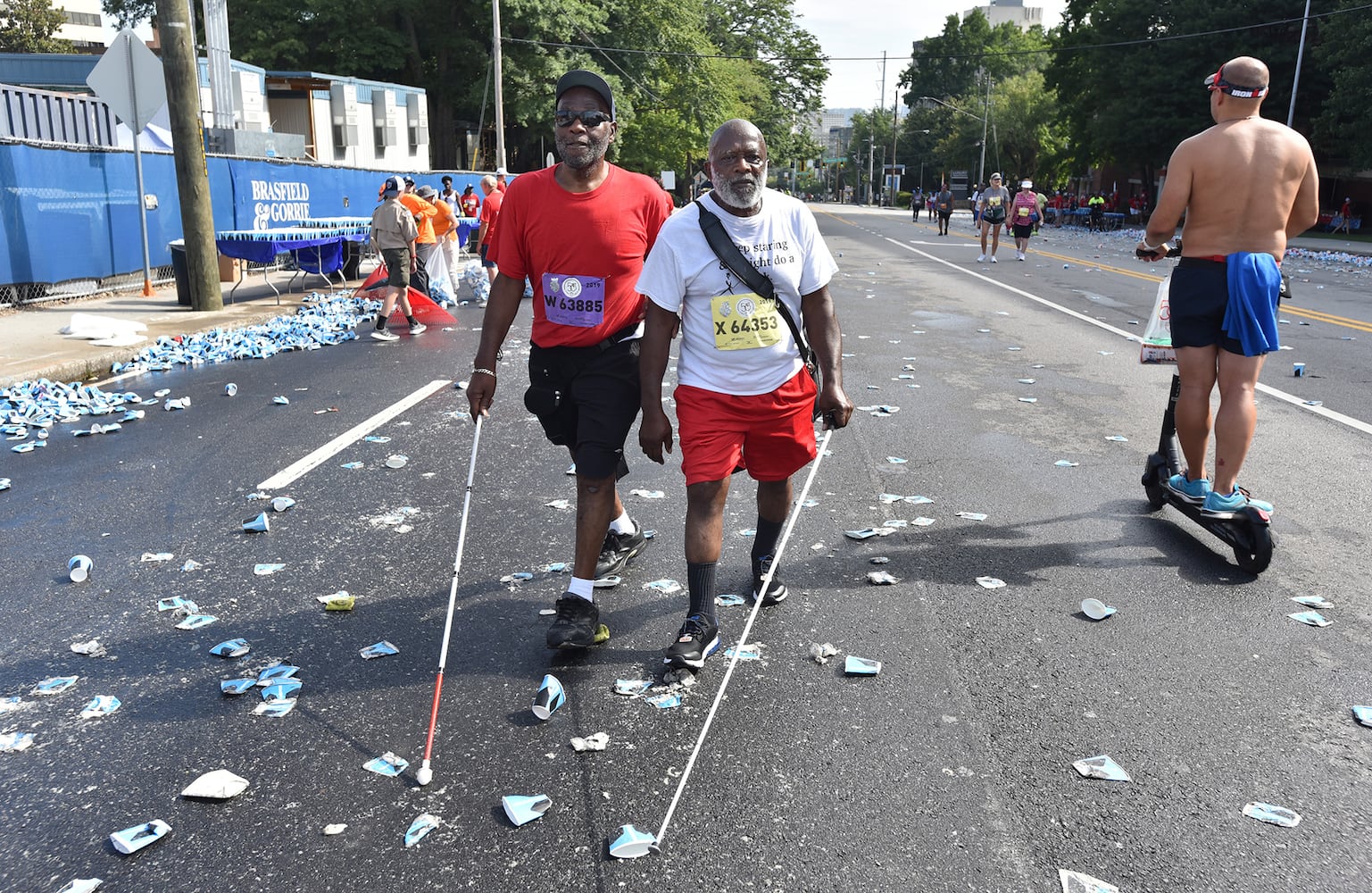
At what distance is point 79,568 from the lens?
4.77 metres

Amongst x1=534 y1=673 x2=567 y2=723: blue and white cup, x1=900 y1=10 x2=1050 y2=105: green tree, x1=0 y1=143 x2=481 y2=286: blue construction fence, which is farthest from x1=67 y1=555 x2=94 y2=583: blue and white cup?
x1=900 y1=10 x2=1050 y2=105: green tree

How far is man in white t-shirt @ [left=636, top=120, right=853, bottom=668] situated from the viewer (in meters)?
3.73

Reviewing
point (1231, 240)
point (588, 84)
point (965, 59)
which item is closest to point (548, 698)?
point (588, 84)

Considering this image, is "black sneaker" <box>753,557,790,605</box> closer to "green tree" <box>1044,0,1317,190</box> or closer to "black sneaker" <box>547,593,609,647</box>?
"black sneaker" <box>547,593,609,647</box>

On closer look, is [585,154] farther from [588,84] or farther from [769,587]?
[769,587]

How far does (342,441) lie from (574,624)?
155 inches

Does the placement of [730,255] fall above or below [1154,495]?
above

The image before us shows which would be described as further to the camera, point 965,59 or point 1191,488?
point 965,59

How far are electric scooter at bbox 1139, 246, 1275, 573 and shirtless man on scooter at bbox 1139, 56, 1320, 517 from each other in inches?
2.9

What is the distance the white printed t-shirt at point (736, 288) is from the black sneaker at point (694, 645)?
842 mm

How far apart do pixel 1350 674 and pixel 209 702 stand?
13.0 ft

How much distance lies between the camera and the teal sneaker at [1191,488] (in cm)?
514

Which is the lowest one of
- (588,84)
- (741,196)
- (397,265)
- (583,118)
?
(397,265)

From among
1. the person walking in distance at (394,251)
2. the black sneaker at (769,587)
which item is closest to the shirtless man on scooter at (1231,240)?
the black sneaker at (769,587)
